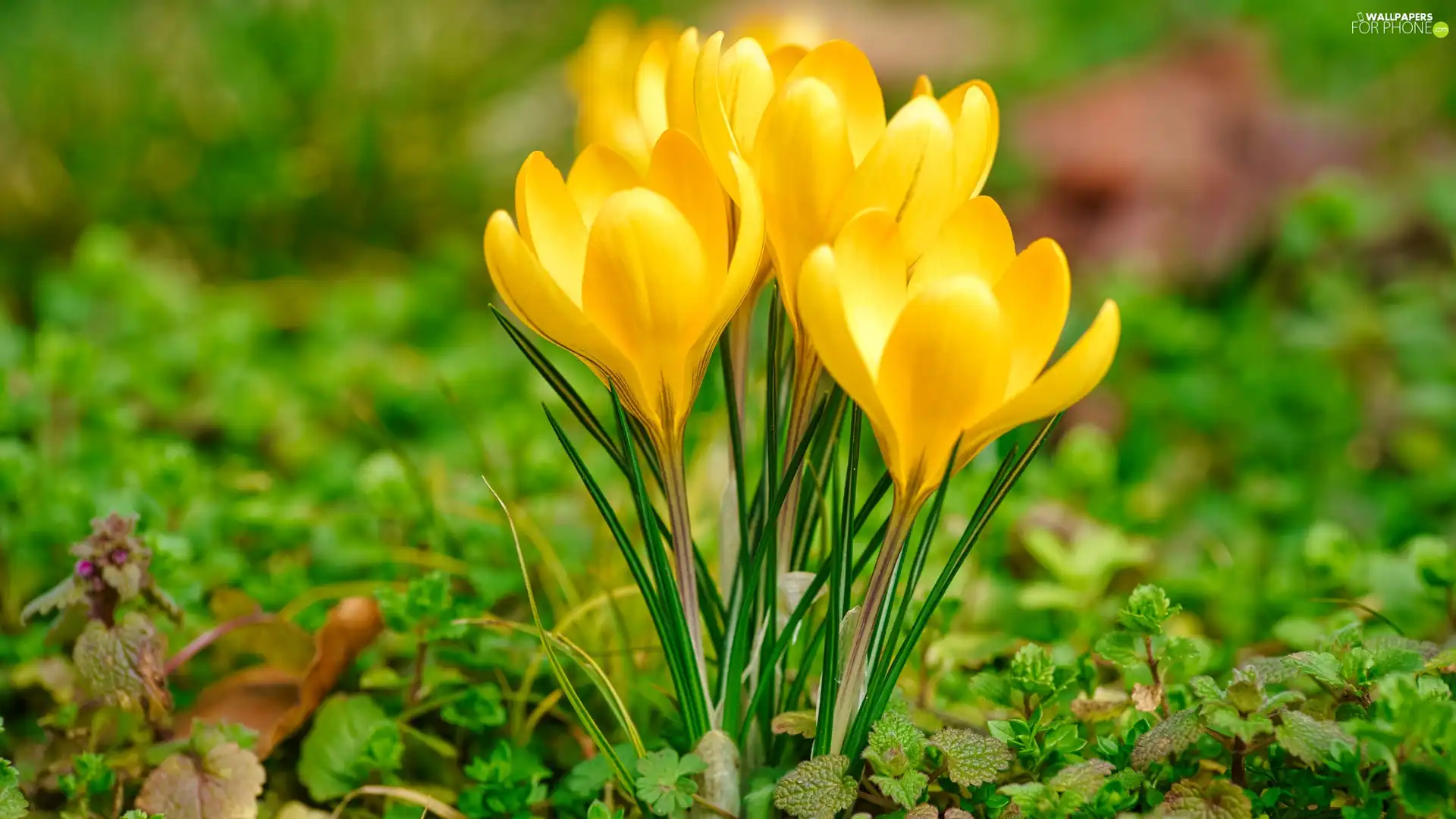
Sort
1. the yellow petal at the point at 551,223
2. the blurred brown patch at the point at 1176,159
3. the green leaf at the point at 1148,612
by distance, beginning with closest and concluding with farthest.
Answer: the yellow petal at the point at 551,223, the green leaf at the point at 1148,612, the blurred brown patch at the point at 1176,159

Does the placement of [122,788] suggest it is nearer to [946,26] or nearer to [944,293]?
[944,293]

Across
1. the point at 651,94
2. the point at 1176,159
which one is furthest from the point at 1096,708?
the point at 1176,159

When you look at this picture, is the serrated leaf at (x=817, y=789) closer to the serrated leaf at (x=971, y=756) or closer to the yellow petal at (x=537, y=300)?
the serrated leaf at (x=971, y=756)

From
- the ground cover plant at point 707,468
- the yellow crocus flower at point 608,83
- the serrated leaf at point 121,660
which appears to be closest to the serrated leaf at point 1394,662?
the ground cover plant at point 707,468

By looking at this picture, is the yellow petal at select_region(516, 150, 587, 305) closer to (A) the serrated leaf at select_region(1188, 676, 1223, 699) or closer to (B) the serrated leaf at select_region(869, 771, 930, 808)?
(B) the serrated leaf at select_region(869, 771, 930, 808)

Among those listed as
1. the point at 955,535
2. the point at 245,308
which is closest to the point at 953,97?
the point at 955,535
